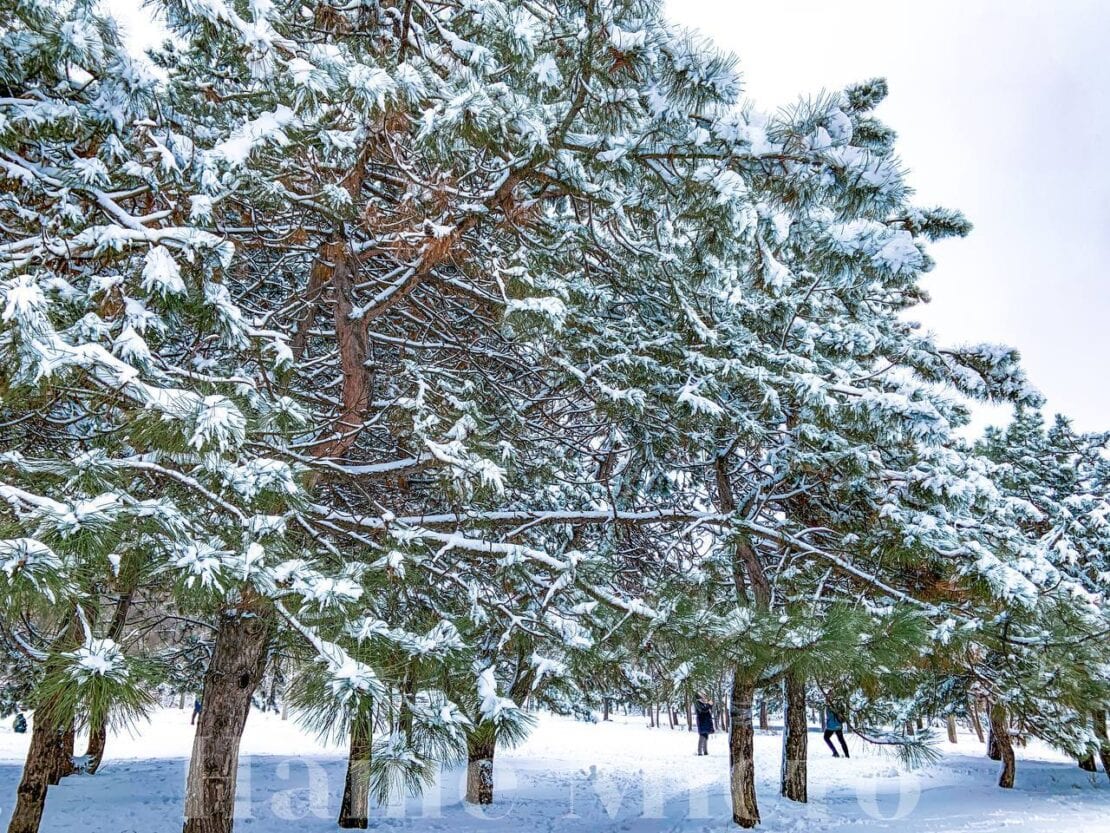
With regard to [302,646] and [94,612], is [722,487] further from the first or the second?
[94,612]

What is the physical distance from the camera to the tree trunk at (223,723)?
404 cm

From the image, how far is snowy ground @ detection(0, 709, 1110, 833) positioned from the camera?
8.45 m

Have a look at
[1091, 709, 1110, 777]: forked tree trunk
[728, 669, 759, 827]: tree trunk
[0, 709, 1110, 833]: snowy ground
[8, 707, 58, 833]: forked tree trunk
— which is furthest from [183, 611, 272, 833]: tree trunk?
[1091, 709, 1110, 777]: forked tree trunk

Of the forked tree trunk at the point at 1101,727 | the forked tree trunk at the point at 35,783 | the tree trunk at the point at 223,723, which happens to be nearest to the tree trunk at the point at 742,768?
the forked tree trunk at the point at 1101,727

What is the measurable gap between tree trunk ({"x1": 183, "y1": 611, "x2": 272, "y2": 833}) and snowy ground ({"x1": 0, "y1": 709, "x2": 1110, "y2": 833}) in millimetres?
4850

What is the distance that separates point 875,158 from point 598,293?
2818 mm

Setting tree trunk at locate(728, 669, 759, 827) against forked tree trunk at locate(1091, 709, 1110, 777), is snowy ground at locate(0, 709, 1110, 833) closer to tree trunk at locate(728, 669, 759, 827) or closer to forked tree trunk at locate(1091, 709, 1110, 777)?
tree trunk at locate(728, 669, 759, 827)

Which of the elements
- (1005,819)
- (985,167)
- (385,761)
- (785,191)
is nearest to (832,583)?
(785,191)

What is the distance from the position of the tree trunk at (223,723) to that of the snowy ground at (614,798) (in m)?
4.85

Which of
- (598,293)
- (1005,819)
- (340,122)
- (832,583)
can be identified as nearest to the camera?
(340,122)

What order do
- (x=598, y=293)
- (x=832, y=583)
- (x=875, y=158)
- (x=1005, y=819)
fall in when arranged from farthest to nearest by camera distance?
(x=1005, y=819) < (x=832, y=583) < (x=598, y=293) < (x=875, y=158)

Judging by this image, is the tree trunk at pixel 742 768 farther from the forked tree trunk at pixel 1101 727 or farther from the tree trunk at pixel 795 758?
the forked tree trunk at pixel 1101 727

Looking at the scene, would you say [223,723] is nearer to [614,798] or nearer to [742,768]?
[742,768]

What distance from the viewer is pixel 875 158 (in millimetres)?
2812
